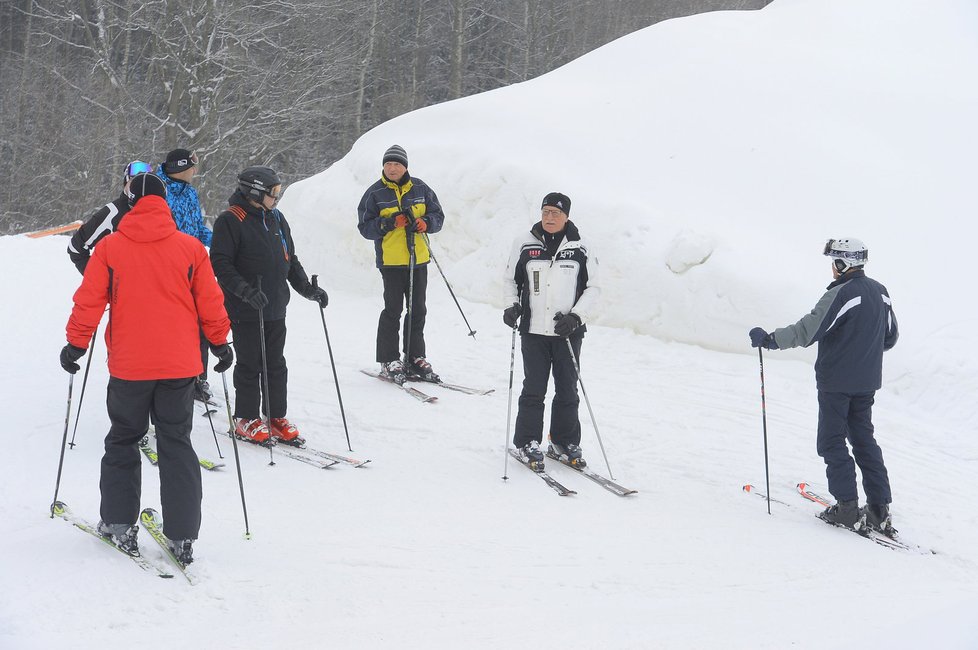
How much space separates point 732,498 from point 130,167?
4.38 meters

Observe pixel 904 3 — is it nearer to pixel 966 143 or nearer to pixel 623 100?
pixel 966 143

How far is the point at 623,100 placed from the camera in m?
12.3

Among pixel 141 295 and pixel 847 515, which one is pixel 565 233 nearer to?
pixel 847 515

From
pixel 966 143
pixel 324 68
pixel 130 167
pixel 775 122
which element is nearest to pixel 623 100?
pixel 775 122

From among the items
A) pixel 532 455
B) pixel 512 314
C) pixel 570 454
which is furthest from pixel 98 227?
pixel 570 454

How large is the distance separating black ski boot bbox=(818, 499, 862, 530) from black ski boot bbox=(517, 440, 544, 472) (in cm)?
188

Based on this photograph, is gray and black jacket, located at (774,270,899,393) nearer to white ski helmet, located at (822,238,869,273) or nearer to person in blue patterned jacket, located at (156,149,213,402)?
white ski helmet, located at (822,238,869,273)

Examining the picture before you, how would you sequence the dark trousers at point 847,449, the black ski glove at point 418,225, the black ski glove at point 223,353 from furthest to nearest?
the black ski glove at point 418,225 → the dark trousers at point 847,449 → the black ski glove at point 223,353

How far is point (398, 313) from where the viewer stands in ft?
24.4

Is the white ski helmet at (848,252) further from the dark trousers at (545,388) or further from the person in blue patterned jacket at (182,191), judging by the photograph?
the person in blue patterned jacket at (182,191)

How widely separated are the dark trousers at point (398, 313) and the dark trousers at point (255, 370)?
171 centimetres

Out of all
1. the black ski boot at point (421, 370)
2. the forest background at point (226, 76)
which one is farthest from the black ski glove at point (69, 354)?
the forest background at point (226, 76)

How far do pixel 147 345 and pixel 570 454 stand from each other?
3055mm

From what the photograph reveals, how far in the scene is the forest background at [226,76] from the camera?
932 inches
